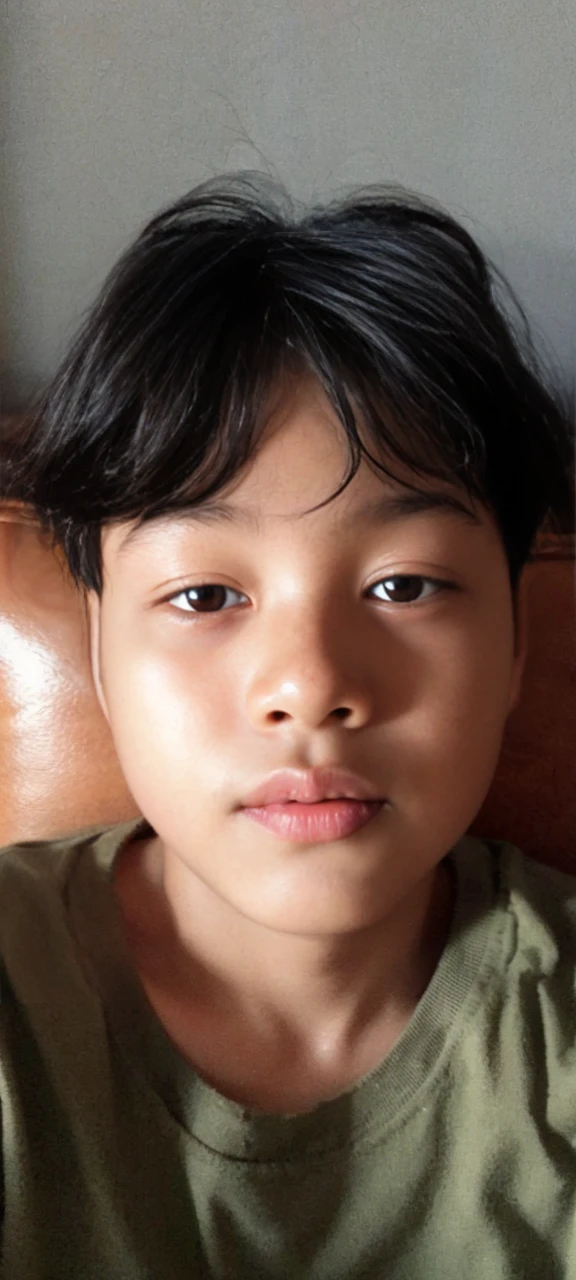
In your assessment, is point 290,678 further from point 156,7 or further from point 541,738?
point 156,7

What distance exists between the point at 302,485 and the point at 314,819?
19cm

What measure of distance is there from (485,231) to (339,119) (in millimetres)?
163

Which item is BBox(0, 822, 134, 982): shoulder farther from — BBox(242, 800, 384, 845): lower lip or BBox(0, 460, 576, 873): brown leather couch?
BBox(242, 800, 384, 845): lower lip

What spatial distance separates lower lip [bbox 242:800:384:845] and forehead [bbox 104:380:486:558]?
15 centimetres

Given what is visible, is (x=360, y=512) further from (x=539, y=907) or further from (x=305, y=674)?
(x=539, y=907)

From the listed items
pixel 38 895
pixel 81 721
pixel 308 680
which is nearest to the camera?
pixel 308 680

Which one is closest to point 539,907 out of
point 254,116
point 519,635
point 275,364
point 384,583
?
point 519,635

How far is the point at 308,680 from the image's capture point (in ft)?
1.77

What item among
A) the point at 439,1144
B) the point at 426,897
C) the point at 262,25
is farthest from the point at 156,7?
the point at 439,1144

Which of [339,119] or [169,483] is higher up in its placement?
[339,119]

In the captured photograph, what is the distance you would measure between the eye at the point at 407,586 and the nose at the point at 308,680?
1.7 inches

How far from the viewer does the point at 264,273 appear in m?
0.62

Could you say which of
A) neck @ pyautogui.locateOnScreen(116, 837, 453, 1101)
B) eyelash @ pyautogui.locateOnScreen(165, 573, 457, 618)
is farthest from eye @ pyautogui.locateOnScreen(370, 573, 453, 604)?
neck @ pyautogui.locateOnScreen(116, 837, 453, 1101)

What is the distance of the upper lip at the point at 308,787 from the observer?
565 mm
